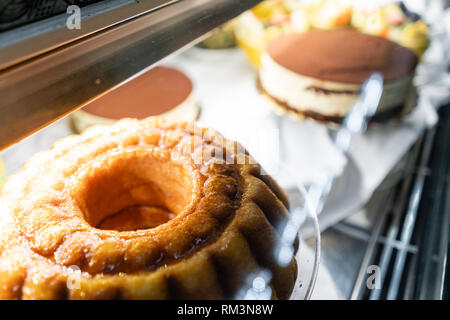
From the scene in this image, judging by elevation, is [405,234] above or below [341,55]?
below

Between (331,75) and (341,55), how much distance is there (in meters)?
0.30

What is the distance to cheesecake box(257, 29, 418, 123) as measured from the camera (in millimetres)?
2143

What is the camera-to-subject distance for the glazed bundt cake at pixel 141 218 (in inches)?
32.0

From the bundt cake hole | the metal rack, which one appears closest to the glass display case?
the metal rack

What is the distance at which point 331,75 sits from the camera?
2.14m

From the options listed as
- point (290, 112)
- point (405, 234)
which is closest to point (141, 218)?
point (405, 234)

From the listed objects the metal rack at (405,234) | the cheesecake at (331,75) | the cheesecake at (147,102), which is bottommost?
the metal rack at (405,234)

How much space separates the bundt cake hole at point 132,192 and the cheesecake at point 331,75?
1334 millimetres

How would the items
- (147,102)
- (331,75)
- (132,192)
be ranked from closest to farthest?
(132,192)
(147,102)
(331,75)

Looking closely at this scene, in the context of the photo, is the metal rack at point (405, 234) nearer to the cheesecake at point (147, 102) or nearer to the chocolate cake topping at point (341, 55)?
the chocolate cake topping at point (341, 55)

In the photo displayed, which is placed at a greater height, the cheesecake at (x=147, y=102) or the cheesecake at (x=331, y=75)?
the cheesecake at (x=147, y=102)

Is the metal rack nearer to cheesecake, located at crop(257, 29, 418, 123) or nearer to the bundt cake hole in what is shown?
cheesecake, located at crop(257, 29, 418, 123)

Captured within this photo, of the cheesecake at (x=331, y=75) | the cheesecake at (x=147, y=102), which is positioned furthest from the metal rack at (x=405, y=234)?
the cheesecake at (x=147, y=102)

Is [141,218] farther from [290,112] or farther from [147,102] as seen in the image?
[290,112]
